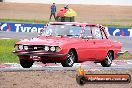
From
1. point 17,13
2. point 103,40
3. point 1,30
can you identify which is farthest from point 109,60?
point 17,13

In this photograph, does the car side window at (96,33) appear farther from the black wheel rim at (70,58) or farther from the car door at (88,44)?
the black wheel rim at (70,58)

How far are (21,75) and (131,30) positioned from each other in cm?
2610

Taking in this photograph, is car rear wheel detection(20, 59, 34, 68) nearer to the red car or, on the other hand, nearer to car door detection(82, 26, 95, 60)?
the red car

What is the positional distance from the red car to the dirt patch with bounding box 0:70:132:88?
58.7 inches

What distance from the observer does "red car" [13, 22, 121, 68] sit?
15859mm

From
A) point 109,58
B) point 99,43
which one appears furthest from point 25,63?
point 109,58

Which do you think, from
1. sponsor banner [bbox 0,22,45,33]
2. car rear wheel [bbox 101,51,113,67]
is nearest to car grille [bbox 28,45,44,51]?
car rear wheel [bbox 101,51,113,67]

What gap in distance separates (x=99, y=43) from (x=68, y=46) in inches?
79.8

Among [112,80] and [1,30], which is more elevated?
[112,80]

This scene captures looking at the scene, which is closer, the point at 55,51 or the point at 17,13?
the point at 55,51

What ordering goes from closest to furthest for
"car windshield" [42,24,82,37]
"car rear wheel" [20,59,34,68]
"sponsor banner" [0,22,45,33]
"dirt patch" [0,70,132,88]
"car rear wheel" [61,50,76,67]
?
"dirt patch" [0,70,132,88] < "car rear wheel" [61,50,76,67] < "car rear wheel" [20,59,34,68] < "car windshield" [42,24,82,37] < "sponsor banner" [0,22,45,33]

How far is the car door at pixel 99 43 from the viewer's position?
1778 centimetres

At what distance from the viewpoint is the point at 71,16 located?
36.6 meters

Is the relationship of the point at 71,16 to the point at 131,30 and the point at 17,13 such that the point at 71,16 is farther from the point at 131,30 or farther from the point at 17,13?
the point at 17,13
